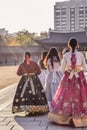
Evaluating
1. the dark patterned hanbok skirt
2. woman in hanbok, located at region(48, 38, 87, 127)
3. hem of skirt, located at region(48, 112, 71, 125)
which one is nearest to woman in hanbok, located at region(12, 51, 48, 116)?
the dark patterned hanbok skirt

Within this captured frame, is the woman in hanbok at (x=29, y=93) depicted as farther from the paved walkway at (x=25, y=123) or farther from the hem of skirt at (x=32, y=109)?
the paved walkway at (x=25, y=123)

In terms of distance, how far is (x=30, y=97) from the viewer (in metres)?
9.62

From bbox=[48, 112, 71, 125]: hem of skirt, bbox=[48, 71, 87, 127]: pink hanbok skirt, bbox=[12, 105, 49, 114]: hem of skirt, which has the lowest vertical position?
bbox=[12, 105, 49, 114]: hem of skirt

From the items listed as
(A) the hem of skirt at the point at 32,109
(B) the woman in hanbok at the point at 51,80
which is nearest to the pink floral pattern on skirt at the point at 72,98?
(A) the hem of skirt at the point at 32,109

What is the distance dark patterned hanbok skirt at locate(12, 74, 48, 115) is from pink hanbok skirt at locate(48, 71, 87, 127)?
49.6 inches

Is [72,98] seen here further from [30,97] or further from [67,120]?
[30,97]

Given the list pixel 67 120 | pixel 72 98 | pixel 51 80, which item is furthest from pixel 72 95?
pixel 51 80

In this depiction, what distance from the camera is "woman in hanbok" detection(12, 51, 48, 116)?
9602 millimetres

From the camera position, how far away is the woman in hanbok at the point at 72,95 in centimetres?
795

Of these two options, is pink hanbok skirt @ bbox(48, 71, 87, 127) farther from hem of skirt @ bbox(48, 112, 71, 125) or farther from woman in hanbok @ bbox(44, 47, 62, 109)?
woman in hanbok @ bbox(44, 47, 62, 109)

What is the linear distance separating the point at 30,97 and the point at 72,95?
178 centimetres

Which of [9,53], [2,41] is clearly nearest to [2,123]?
[9,53]

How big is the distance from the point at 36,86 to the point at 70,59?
1622 millimetres

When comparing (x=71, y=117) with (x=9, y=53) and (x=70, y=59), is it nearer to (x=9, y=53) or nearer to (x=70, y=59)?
(x=70, y=59)
